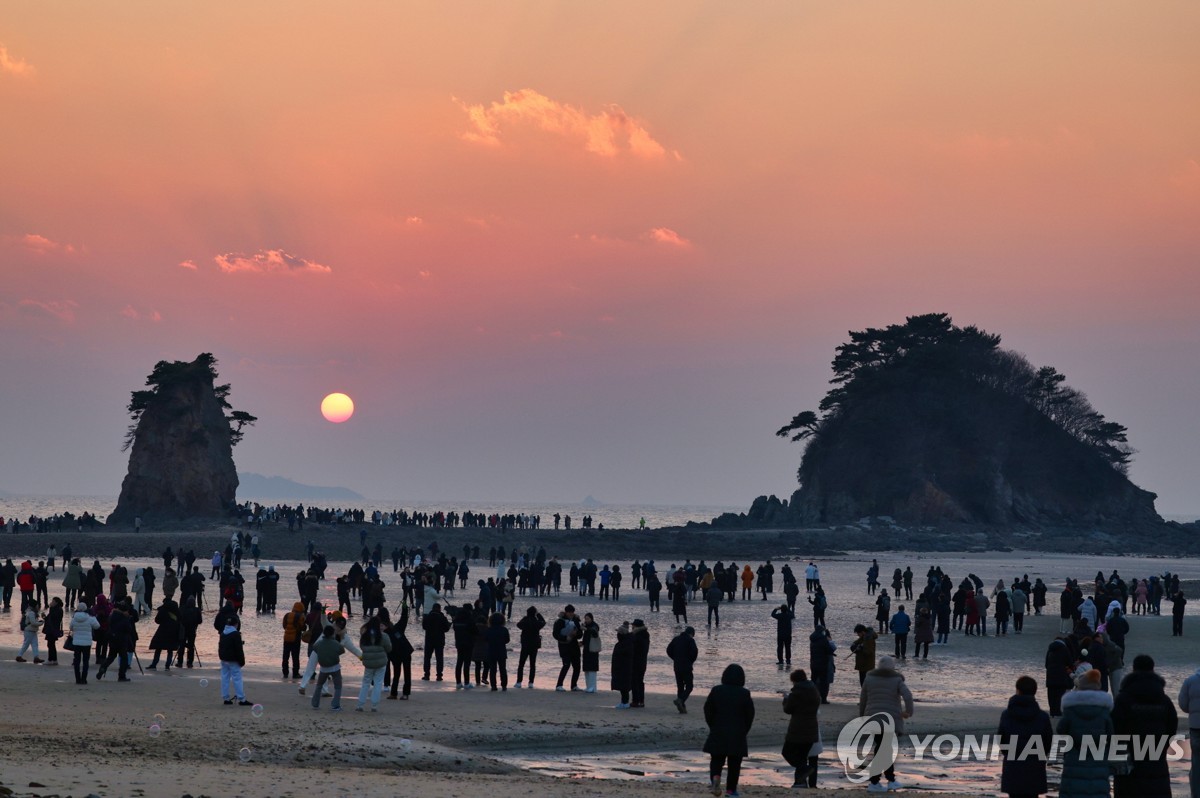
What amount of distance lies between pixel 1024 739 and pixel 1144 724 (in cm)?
106

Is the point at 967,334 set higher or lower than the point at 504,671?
higher

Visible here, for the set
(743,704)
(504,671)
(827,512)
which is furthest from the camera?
(827,512)

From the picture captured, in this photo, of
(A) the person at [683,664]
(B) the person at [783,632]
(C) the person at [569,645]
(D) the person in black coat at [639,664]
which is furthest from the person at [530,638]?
(B) the person at [783,632]

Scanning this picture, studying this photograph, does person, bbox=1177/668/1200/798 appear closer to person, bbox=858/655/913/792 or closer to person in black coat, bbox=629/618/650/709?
person, bbox=858/655/913/792

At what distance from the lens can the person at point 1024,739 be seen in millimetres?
11070

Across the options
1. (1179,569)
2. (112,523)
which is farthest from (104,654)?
(1179,569)

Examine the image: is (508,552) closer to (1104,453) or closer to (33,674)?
(33,674)

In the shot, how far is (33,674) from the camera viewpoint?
23438 mm

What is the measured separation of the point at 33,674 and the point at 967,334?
138336mm

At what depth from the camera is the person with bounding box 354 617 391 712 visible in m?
19.9

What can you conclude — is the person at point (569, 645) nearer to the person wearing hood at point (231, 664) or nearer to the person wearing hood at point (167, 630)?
the person wearing hood at point (231, 664)

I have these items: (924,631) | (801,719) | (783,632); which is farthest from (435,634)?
(924,631)

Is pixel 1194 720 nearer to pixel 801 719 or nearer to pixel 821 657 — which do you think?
pixel 801 719

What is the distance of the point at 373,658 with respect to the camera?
19.8 meters
